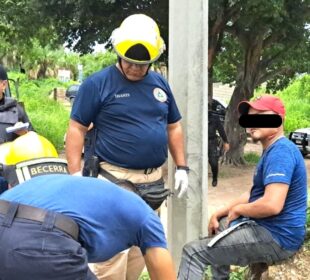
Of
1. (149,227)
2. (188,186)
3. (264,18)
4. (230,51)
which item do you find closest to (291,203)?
(188,186)

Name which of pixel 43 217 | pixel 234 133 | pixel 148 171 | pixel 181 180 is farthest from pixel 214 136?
pixel 43 217

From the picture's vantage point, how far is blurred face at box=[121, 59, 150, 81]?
3.34 m

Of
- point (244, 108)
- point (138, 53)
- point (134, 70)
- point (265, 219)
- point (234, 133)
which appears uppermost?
point (138, 53)

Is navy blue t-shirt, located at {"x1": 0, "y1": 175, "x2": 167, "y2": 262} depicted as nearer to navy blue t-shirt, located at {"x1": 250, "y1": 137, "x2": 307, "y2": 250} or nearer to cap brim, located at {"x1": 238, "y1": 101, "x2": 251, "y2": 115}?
navy blue t-shirt, located at {"x1": 250, "y1": 137, "x2": 307, "y2": 250}

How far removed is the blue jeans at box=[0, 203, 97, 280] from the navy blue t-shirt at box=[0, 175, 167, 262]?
2.9 inches

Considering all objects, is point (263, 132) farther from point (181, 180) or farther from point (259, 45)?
point (259, 45)

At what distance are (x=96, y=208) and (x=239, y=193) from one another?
8566mm

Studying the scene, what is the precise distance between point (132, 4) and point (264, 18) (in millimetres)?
2465

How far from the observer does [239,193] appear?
1027 cm

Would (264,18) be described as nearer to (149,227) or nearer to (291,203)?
(291,203)

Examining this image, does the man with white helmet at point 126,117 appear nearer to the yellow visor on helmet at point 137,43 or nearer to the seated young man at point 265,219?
the yellow visor on helmet at point 137,43

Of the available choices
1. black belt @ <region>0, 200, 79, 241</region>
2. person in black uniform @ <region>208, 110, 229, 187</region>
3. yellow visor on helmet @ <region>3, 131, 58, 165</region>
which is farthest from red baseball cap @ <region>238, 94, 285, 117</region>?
person in black uniform @ <region>208, 110, 229, 187</region>

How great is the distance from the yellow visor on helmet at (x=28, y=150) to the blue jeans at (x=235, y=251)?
118 cm

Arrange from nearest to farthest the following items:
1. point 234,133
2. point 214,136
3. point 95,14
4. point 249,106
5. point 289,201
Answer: point 289,201 < point 249,106 < point 214,136 < point 95,14 < point 234,133
